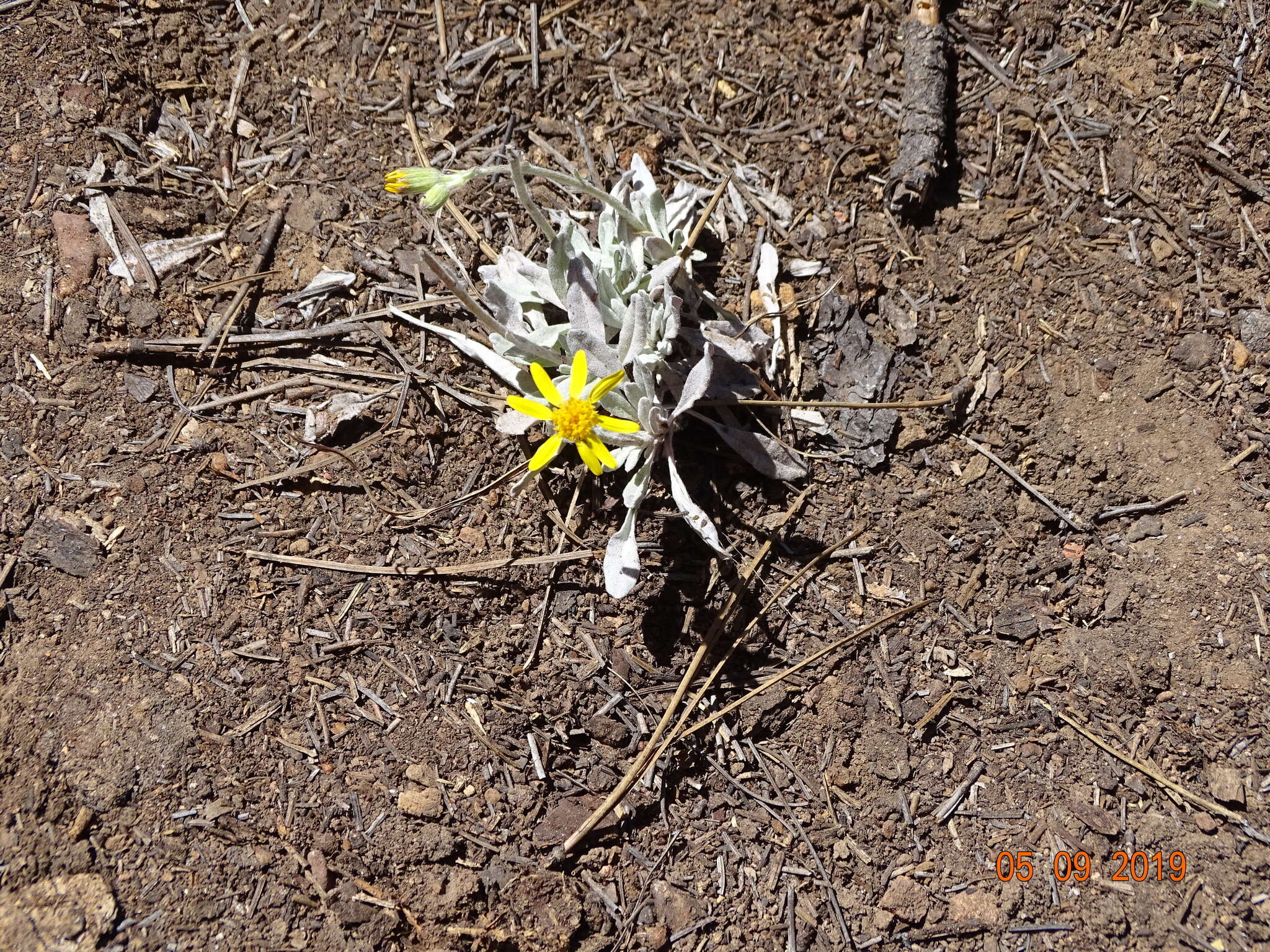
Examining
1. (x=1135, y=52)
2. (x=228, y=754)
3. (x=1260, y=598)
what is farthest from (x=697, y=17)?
(x=228, y=754)

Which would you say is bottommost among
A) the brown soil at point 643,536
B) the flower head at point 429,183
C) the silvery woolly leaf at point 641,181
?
the brown soil at point 643,536

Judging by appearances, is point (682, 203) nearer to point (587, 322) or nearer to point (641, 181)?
point (641, 181)

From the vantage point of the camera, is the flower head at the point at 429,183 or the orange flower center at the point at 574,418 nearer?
the flower head at the point at 429,183

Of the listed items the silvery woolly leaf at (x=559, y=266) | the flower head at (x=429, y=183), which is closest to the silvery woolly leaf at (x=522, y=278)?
the silvery woolly leaf at (x=559, y=266)

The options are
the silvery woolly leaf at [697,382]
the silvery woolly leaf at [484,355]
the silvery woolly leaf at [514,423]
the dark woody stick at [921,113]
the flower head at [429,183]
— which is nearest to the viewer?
the flower head at [429,183]

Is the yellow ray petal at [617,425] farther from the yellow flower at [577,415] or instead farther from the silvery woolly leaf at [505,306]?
the silvery woolly leaf at [505,306]

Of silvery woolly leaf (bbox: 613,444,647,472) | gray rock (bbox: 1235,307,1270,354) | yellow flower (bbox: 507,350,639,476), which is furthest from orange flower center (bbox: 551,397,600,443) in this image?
gray rock (bbox: 1235,307,1270,354)

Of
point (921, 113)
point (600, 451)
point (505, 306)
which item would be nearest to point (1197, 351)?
point (921, 113)
